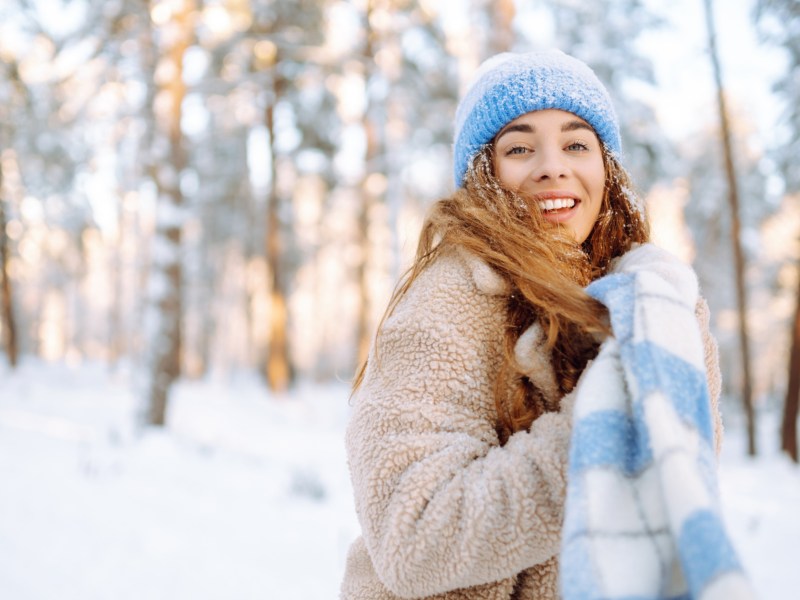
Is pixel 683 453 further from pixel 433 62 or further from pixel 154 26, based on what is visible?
pixel 433 62

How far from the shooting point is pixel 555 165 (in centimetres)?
145

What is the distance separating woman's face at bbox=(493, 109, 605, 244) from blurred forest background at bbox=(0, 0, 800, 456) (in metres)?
0.47

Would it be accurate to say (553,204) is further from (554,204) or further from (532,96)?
(532,96)

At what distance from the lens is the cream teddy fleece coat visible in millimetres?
1020

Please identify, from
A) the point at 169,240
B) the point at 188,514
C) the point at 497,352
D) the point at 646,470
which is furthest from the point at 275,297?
the point at 646,470

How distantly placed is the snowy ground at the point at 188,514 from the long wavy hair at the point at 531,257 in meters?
3.02

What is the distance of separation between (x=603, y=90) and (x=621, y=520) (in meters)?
1.30

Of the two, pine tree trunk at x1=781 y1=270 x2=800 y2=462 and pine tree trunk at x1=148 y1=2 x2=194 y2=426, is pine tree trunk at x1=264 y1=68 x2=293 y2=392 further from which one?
pine tree trunk at x1=781 y1=270 x2=800 y2=462

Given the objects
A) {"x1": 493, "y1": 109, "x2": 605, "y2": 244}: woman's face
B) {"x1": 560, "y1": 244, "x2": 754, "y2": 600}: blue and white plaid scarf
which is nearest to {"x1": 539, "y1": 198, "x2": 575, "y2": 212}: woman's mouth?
{"x1": 493, "y1": 109, "x2": 605, "y2": 244}: woman's face

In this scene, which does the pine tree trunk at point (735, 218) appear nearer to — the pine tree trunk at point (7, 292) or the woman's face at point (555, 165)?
the woman's face at point (555, 165)

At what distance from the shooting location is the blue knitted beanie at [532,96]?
1.54m

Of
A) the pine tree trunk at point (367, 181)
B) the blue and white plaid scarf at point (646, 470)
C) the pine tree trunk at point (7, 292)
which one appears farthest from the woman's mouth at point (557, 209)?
the pine tree trunk at point (7, 292)

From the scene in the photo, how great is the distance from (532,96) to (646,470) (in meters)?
1.06

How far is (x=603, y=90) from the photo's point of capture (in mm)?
1677
